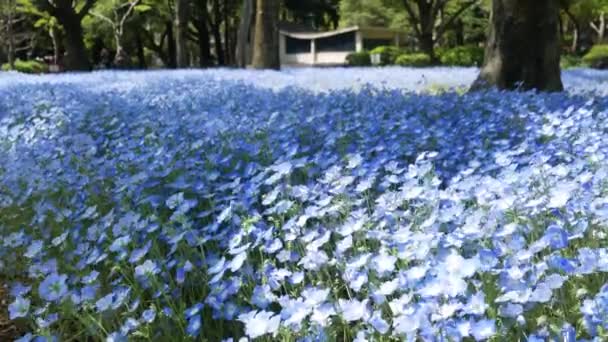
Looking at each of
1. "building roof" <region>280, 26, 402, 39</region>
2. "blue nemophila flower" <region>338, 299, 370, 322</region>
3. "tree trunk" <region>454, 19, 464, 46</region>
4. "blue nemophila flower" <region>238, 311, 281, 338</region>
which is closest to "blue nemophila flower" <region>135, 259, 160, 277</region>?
"blue nemophila flower" <region>238, 311, 281, 338</region>

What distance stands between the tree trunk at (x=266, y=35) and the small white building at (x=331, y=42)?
91.1ft

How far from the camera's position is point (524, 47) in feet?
21.7

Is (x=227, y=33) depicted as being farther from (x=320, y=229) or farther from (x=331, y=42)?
(x=320, y=229)

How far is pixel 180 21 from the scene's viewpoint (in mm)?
20094

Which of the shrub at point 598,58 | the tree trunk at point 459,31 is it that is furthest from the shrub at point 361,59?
the tree trunk at point 459,31

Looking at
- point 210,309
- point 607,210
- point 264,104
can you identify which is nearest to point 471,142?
point 607,210

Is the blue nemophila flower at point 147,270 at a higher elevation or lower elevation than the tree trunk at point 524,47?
lower

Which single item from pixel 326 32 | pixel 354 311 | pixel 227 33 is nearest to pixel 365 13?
pixel 326 32

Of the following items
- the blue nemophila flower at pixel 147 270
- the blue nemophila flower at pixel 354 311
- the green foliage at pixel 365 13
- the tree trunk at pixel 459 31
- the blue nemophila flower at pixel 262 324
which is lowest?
the blue nemophila flower at pixel 147 270

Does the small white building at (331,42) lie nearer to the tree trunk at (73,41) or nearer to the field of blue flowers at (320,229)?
the tree trunk at (73,41)

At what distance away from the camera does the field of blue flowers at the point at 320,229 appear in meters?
1.62

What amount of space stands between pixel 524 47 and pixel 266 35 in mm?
7542

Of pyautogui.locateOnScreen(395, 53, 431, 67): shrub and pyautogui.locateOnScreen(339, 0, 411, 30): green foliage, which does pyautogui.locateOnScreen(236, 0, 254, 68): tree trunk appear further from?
pyautogui.locateOnScreen(339, 0, 411, 30): green foliage

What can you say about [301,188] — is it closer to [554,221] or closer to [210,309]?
[210,309]
